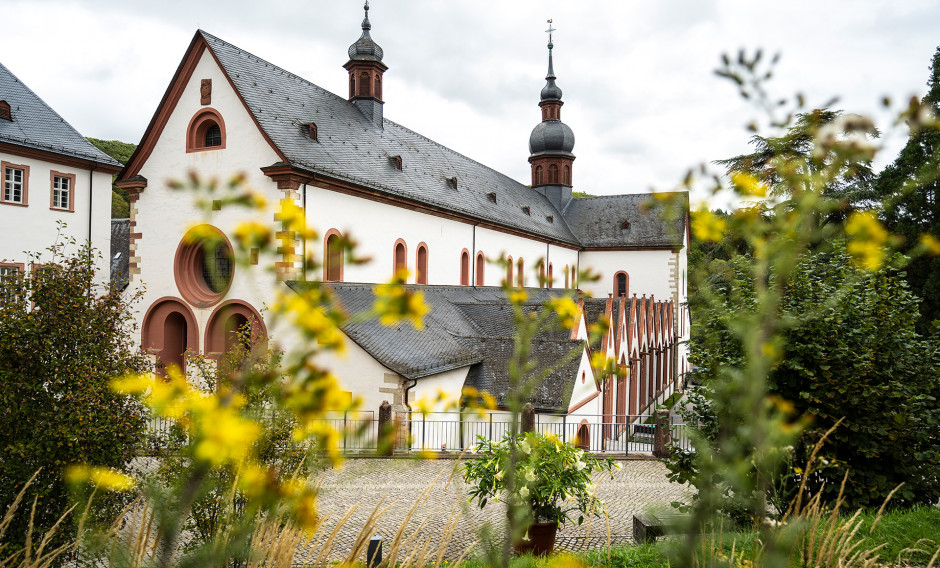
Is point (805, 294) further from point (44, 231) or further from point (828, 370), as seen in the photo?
point (44, 231)

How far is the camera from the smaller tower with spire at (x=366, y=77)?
2312 centimetres

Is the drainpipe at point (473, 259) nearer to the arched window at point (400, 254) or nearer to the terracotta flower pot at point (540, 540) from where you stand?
the arched window at point (400, 254)

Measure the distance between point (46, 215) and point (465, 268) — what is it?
48.1 feet

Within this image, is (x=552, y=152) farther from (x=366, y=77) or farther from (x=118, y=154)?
(x=118, y=154)

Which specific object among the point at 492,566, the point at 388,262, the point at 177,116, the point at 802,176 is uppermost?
the point at 177,116

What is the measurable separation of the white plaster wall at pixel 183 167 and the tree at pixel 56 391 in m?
8.96

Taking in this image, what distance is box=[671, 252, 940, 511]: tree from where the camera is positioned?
249 inches

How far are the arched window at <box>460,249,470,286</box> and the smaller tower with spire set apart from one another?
602 cm

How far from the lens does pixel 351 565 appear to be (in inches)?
78.7

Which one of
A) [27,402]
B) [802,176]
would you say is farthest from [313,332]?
[27,402]

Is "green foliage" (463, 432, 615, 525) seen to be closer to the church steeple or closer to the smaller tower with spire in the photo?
the smaller tower with spire

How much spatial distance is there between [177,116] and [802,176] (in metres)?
19.1

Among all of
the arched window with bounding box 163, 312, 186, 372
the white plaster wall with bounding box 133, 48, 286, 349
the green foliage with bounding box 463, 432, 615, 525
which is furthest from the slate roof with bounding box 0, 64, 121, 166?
the green foliage with bounding box 463, 432, 615, 525

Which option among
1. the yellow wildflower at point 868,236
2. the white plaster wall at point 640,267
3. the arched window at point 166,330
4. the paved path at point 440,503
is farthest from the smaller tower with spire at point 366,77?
the yellow wildflower at point 868,236
